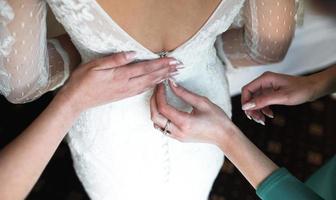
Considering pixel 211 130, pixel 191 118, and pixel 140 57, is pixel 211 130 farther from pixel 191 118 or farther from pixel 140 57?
pixel 140 57

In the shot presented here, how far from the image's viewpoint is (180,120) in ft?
2.47

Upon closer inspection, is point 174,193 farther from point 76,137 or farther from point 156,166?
point 76,137

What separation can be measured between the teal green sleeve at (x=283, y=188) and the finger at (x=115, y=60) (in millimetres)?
302

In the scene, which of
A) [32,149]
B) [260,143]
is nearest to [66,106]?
[32,149]

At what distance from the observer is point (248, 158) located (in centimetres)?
77

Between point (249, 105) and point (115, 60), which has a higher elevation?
point (115, 60)

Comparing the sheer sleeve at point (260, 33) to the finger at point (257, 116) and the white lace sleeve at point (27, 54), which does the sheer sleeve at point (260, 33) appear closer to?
the finger at point (257, 116)

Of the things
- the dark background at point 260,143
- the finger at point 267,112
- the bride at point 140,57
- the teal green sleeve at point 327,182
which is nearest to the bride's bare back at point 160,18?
the bride at point 140,57

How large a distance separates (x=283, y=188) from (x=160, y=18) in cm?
33

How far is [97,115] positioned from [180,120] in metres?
0.18

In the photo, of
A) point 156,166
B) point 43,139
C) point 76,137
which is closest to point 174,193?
point 156,166

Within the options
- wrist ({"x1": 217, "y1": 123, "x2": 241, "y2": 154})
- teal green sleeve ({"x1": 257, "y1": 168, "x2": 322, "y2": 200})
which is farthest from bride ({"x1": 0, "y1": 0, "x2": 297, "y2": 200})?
teal green sleeve ({"x1": 257, "y1": 168, "x2": 322, "y2": 200})

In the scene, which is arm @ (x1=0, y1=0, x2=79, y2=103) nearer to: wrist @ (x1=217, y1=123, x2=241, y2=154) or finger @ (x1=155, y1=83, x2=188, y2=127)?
finger @ (x1=155, y1=83, x2=188, y2=127)

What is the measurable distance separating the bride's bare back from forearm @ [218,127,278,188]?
0.64ft
